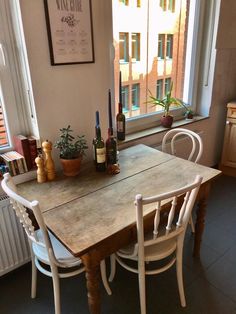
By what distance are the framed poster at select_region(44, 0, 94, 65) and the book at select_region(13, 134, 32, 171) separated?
0.50m

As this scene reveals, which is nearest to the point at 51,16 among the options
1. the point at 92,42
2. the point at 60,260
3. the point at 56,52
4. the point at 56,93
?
the point at 56,52

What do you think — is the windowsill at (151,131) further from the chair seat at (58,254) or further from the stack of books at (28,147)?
the chair seat at (58,254)

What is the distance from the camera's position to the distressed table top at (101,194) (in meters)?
1.09

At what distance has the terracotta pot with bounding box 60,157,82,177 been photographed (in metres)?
1.53

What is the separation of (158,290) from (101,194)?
779 millimetres

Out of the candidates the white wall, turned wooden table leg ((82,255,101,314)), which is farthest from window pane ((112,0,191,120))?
turned wooden table leg ((82,255,101,314))

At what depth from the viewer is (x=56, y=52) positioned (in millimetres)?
1497

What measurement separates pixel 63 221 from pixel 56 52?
3.28 feet

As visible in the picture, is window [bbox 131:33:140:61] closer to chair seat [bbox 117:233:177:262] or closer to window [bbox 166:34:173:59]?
window [bbox 166:34:173:59]

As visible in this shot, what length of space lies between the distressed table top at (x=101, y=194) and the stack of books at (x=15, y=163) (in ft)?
0.30

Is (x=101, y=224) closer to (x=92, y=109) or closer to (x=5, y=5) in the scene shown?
(x=92, y=109)

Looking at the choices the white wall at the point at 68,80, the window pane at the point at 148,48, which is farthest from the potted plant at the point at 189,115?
the white wall at the point at 68,80

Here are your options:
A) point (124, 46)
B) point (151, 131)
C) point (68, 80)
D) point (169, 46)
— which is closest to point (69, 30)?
point (68, 80)

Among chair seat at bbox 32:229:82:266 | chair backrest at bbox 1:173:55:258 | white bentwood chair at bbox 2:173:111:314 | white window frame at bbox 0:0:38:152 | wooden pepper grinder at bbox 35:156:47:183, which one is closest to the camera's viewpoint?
chair backrest at bbox 1:173:55:258
